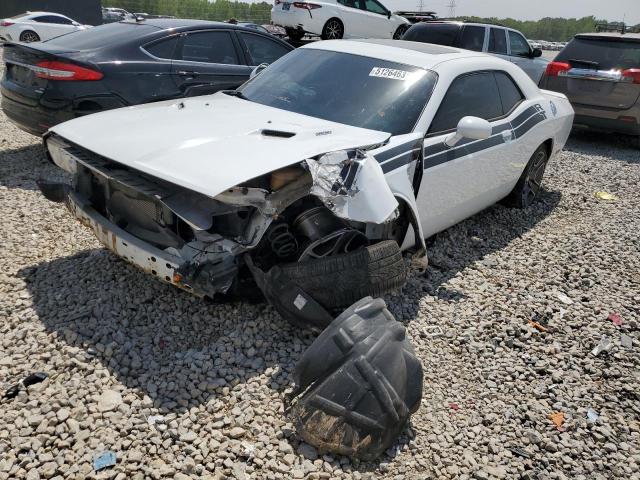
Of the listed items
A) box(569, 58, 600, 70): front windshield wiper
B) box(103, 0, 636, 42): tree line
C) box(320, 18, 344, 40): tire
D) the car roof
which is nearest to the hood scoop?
the car roof

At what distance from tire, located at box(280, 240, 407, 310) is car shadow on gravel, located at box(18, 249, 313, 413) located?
367 mm

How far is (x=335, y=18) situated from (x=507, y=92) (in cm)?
943

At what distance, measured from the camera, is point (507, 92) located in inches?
183

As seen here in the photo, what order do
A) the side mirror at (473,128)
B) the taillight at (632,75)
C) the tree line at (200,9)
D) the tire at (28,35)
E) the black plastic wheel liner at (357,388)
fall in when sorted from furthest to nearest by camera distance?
the tree line at (200,9), the tire at (28,35), the taillight at (632,75), the side mirror at (473,128), the black plastic wheel liner at (357,388)

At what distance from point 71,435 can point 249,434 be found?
0.78 m

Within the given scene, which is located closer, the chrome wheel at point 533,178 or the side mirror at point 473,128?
the side mirror at point 473,128

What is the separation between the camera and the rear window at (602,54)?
8.05m

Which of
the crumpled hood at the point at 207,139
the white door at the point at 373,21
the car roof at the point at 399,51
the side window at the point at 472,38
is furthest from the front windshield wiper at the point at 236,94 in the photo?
the white door at the point at 373,21

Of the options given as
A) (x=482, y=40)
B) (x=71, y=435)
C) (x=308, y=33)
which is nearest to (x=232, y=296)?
(x=71, y=435)

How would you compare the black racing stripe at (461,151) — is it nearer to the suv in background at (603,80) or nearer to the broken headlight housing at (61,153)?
the broken headlight housing at (61,153)

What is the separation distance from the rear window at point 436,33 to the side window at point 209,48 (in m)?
4.59

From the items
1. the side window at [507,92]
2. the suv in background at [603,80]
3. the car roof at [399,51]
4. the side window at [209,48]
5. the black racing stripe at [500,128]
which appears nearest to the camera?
the car roof at [399,51]

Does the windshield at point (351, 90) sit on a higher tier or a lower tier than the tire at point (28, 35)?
higher

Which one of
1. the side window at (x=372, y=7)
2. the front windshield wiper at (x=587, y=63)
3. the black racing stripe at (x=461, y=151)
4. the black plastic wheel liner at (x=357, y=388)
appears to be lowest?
the black plastic wheel liner at (x=357, y=388)
